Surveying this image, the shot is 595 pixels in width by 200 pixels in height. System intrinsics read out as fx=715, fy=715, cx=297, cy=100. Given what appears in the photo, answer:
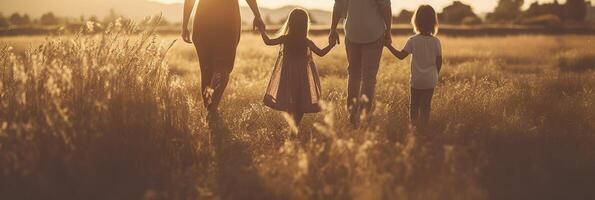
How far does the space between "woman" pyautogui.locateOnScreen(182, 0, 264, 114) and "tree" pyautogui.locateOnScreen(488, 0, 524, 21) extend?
7543 centimetres

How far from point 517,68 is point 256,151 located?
1223 cm

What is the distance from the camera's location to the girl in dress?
21.4 ft

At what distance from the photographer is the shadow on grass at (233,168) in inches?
184

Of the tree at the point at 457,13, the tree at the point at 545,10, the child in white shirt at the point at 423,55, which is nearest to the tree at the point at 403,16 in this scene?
the tree at the point at 457,13

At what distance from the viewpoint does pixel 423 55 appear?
677cm

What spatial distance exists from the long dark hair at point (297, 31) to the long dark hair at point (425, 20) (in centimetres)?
105

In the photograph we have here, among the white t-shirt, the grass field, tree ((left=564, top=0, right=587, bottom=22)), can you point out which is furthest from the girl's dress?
tree ((left=564, top=0, right=587, bottom=22))

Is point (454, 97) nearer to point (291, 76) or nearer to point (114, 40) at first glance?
point (291, 76)

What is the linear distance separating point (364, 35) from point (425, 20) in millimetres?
586

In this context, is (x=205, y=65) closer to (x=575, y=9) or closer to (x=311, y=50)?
(x=311, y=50)

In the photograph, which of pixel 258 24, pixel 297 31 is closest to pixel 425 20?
pixel 297 31

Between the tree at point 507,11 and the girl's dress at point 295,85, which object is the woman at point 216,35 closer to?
the girl's dress at point 295,85

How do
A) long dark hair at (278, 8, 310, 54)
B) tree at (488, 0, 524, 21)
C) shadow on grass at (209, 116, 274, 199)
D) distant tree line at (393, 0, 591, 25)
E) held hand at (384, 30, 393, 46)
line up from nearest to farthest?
shadow on grass at (209, 116, 274, 199)
long dark hair at (278, 8, 310, 54)
held hand at (384, 30, 393, 46)
distant tree line at (393, 0, 591, 25)
tree at (488, 0, 524, 21)

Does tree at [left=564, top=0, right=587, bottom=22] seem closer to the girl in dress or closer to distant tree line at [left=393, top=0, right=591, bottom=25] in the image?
distant tree line at [left=393, top=0, right=591, bottom=25]
